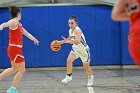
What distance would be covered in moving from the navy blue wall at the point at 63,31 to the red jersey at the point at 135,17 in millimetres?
9864

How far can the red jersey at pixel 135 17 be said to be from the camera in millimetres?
2994

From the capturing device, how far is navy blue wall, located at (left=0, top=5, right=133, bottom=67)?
1295 cm

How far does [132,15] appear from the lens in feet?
10.0

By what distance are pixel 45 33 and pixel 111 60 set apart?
249 centimetres

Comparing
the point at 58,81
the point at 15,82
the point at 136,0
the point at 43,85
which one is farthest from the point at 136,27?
the point at 58,81

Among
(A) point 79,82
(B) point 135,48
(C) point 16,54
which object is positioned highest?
(B) point 135,48

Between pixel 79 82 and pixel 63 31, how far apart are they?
11.0 ft

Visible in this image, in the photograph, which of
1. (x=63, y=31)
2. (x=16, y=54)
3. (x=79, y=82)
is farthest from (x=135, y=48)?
(x=63, y=31)

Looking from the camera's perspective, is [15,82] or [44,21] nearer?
[15,82]

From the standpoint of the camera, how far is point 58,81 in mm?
10266

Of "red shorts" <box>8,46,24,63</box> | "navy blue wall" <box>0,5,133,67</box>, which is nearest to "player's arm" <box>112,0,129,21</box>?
"red shorts" <box>8,46,24,63</box>

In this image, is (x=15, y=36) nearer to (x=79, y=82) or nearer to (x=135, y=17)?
(x=79, y=82)

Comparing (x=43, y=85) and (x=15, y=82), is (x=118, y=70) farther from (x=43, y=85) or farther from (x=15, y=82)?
(x=15, y=82)

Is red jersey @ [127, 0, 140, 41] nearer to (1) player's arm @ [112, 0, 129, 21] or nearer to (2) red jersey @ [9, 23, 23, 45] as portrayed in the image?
(1) player's arm @ [112, 0, 129, 21]
